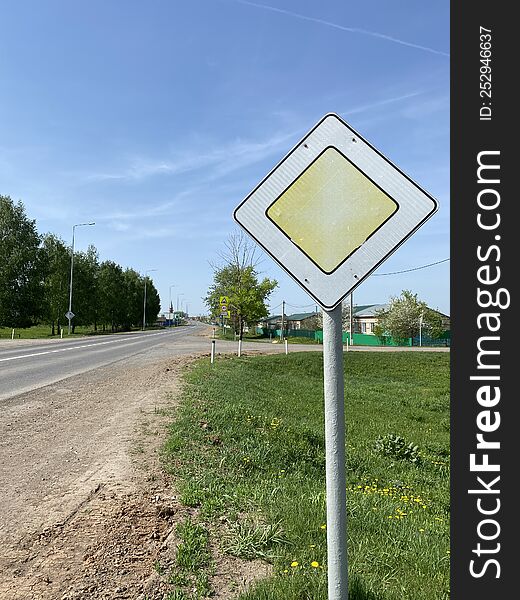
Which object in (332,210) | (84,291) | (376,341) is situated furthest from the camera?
(84,291)

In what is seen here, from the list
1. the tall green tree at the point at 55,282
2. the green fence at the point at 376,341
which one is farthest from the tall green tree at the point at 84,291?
the green fence at the point at 376,341

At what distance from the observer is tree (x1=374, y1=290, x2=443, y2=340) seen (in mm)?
56094

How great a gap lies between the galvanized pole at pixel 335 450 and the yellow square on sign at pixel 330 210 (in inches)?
10.1

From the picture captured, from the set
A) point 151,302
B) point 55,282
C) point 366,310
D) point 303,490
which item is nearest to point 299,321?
point 366,310

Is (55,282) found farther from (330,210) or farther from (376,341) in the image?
(330,210)

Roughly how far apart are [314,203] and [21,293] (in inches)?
2368

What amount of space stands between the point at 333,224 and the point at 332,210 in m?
0.05

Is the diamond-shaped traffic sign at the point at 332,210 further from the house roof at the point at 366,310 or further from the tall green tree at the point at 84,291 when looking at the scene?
the house roof at the point at 366,310

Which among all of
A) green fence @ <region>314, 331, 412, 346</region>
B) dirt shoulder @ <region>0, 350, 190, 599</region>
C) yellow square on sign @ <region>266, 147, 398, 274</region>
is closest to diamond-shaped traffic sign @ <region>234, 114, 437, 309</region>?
yellow square on sign @ <region>266, 147, 398, 274</region>

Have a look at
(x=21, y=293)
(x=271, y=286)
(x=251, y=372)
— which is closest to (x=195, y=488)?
(x=251, y=372)

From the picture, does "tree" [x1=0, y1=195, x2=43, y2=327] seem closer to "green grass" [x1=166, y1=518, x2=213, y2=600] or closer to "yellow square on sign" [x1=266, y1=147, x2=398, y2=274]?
"green grass" [x1=166, y1=518, x2=213, y2=600]

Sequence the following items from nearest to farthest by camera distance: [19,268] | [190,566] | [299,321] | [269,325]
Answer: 1. [190,566]
2. [19,268]
3. [269,325]
4. [299,321]

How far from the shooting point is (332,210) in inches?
75.7

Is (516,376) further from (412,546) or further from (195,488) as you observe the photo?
(195,488)
